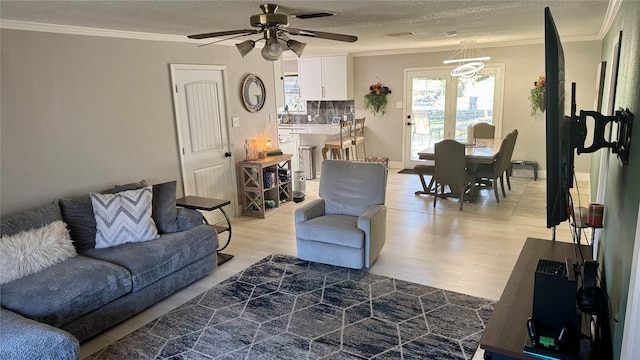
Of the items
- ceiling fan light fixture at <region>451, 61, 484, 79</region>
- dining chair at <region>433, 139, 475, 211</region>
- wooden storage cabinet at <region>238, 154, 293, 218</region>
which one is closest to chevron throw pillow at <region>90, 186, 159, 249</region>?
wooden storage cabinet at <region>238, 154, 293, 218</region>

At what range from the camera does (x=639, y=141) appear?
1.37m

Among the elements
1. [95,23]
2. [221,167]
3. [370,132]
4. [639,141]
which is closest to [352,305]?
[639,141]

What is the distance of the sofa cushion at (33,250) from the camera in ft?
9.31

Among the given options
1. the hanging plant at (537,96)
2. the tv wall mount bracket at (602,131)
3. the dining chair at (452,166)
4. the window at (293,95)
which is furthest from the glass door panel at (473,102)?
the tv wall mount bracket at (602,131)

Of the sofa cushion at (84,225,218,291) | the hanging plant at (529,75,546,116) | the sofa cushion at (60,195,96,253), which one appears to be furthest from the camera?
the hanging plant at (529,75,546,116)

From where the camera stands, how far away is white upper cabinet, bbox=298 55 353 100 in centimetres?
834

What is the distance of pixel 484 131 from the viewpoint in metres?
7.16

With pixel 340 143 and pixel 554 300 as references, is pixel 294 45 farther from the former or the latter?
pixel 340 143

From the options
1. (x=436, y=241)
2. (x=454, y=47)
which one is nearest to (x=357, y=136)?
(x=454, y=47)

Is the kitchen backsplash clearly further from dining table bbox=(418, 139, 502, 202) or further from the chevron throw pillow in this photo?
the chevron throw pillow

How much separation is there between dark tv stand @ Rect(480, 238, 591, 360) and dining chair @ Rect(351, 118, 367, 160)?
231 inches

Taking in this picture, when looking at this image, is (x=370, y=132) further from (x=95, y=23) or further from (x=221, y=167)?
(x=95, y=23)

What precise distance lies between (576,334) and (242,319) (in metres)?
2.30

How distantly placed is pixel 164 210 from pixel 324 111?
5647mm
